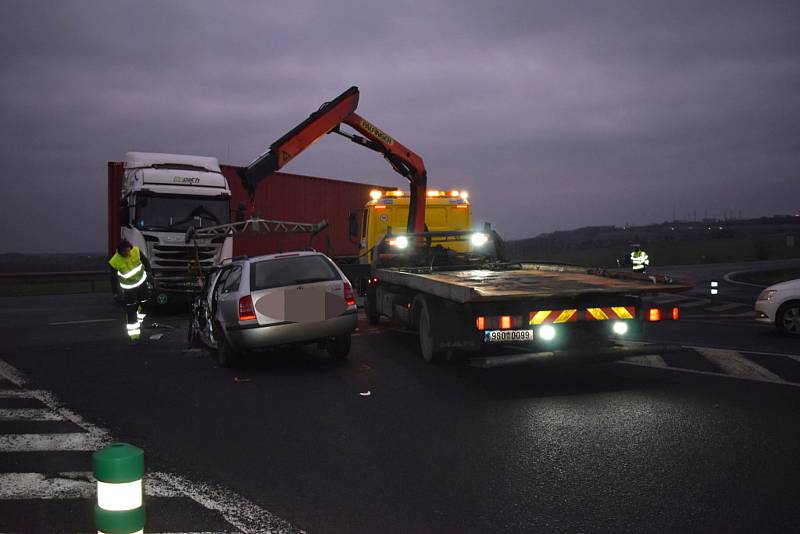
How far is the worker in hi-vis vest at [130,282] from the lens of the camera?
12055 mm

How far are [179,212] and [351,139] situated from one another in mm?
4380

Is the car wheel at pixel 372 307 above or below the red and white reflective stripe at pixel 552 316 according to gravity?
below

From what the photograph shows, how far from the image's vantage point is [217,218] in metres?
17.2

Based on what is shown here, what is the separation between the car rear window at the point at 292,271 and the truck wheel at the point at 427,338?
4.37ft

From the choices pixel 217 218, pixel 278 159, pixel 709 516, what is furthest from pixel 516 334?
pixel 217 218

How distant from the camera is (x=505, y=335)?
303 inches

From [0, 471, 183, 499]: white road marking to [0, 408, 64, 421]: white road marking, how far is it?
1.82m

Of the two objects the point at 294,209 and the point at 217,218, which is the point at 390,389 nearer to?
the point at 217,218

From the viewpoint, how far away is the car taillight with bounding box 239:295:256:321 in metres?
9.08

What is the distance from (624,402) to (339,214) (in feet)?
58.2

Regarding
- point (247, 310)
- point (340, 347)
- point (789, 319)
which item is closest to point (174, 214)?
point (340, 347)

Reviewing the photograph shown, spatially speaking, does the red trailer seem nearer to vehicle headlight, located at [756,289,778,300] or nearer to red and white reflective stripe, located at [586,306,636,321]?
vehicle headlight, located at [756,289,778,300]

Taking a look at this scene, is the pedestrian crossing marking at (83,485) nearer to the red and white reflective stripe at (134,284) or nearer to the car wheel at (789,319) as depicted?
the red and white reflective stripe at (134,284)

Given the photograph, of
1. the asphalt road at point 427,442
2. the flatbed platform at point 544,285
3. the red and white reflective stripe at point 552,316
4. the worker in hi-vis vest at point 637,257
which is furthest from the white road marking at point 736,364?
the worker in hi-vis vest at point 637,257
